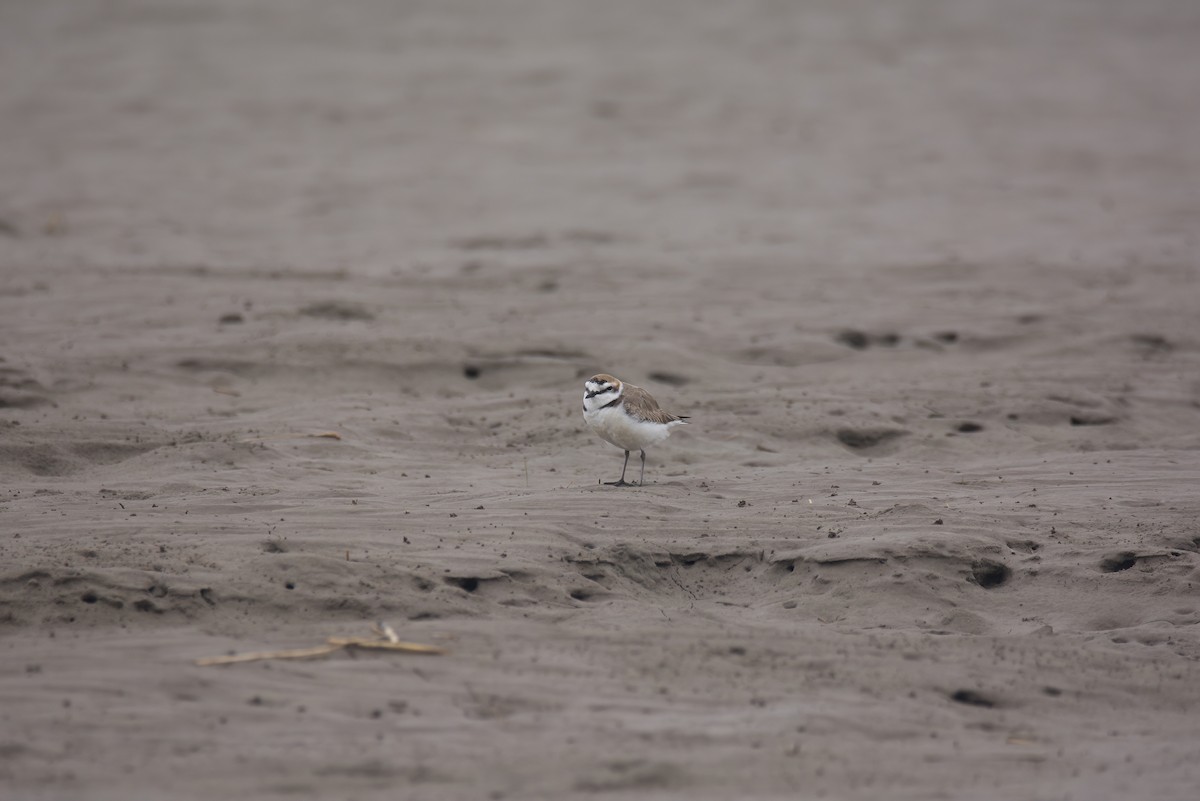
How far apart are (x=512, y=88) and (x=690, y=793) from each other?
1603cm

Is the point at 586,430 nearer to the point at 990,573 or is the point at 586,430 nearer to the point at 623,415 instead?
the point at 623,415

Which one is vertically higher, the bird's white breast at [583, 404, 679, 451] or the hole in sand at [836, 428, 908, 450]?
the bird's white breast at [583, 404, 679, 451]

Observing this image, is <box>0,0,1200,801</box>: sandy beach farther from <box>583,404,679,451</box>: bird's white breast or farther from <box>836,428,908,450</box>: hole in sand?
<box>583,404,679,451</box>: bird's white breast

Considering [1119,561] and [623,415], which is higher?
[623,415]

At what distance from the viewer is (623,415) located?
8.20 meters

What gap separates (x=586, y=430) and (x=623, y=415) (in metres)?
1.18

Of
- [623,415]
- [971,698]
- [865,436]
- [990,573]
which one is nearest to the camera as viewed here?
[971,698]

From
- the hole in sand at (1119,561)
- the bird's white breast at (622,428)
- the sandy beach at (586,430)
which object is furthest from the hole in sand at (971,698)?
the bird's white breast at (622,428)

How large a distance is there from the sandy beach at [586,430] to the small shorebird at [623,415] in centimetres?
47

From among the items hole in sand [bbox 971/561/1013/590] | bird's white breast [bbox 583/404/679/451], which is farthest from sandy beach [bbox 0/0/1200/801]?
bird's white breast [bbox 583/404/679/451]

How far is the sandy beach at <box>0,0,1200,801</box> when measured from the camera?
5477mm

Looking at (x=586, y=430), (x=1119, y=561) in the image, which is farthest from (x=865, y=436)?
(x=1119, y=561)

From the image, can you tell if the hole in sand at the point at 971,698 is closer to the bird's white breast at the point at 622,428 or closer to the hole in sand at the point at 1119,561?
the hole in sand at the point at 1119,561

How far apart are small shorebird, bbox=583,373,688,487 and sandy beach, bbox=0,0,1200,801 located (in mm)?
466
